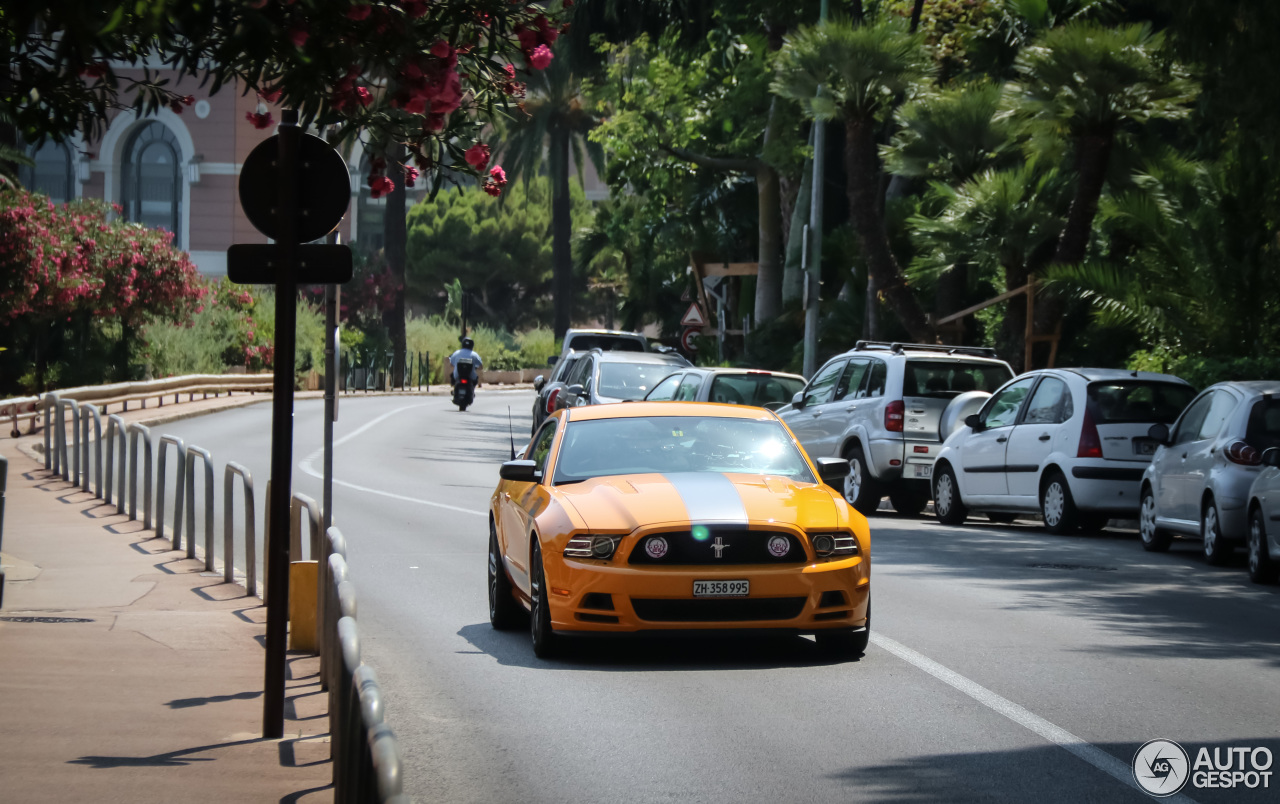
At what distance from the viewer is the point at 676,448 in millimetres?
10250

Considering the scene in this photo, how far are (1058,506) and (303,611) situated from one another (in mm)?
9590

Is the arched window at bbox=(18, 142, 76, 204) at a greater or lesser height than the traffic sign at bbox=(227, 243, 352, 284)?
greater

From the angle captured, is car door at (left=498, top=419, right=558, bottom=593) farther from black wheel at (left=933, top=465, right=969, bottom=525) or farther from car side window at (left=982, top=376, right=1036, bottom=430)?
black wheel at (left=933, top=465, right=969, bottom=525)

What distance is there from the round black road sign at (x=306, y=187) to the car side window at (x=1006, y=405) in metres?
11.7

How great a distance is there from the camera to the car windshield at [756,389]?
2094cm

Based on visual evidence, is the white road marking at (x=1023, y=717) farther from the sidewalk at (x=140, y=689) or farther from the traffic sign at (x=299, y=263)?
the traffic sign at (x=299, y=263)

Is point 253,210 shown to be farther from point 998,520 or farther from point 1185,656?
point 998,520

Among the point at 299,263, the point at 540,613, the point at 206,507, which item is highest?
the point at 299,263

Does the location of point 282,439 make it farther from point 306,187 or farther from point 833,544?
point 833,544

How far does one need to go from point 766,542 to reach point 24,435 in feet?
72.7

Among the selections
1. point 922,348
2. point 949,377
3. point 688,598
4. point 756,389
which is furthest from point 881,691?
point 756,389

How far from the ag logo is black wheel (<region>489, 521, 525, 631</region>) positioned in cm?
439

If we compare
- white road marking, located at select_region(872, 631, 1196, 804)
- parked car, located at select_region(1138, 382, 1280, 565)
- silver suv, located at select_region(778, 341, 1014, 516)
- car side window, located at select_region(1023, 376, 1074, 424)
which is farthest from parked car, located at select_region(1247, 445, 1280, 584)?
silver suv, located at select_region(778, 341, 1014, 516)

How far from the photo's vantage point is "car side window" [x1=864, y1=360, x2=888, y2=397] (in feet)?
62.7
